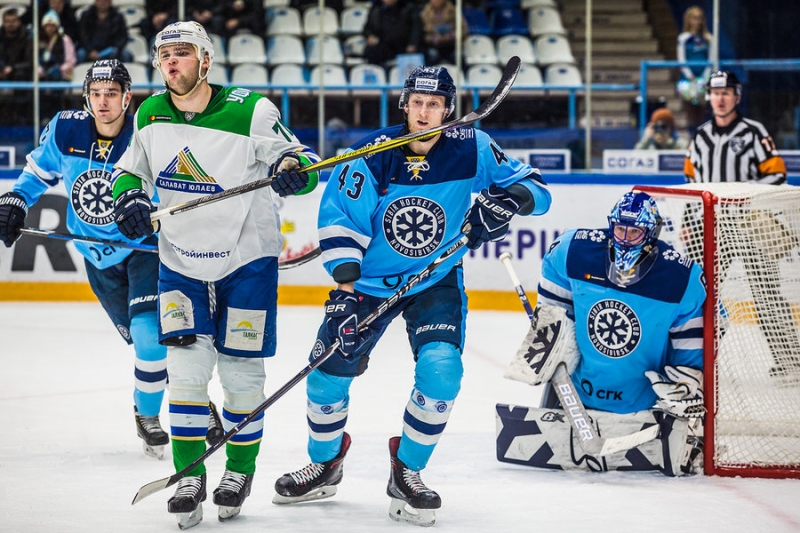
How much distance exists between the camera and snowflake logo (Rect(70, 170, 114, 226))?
12.9ft

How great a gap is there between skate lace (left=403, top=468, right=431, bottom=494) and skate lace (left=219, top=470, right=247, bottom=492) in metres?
0.42

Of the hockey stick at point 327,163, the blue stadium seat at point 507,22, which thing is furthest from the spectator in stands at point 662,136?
the hockey stick at point 327,163

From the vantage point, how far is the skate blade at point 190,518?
2861mm

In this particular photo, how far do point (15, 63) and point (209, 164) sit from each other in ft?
15.3

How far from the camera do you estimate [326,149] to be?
7113 millimetres

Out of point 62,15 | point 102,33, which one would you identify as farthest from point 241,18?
point 62,15

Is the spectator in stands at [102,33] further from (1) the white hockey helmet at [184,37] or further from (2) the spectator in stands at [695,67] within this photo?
(1) the white hockey helmet at [184,37]

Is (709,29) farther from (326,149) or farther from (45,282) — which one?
(45,282)

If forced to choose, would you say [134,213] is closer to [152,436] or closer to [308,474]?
[308,474]

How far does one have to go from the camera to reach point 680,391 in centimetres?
345

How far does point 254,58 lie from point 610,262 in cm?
454

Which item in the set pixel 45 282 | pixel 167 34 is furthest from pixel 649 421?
pixel 45 282

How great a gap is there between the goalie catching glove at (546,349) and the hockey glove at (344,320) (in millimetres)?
782

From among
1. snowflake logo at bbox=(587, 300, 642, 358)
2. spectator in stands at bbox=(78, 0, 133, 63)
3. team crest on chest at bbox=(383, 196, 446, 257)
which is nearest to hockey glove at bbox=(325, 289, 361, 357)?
team crest on chest at bbox=(383, 196, 446, 257)
